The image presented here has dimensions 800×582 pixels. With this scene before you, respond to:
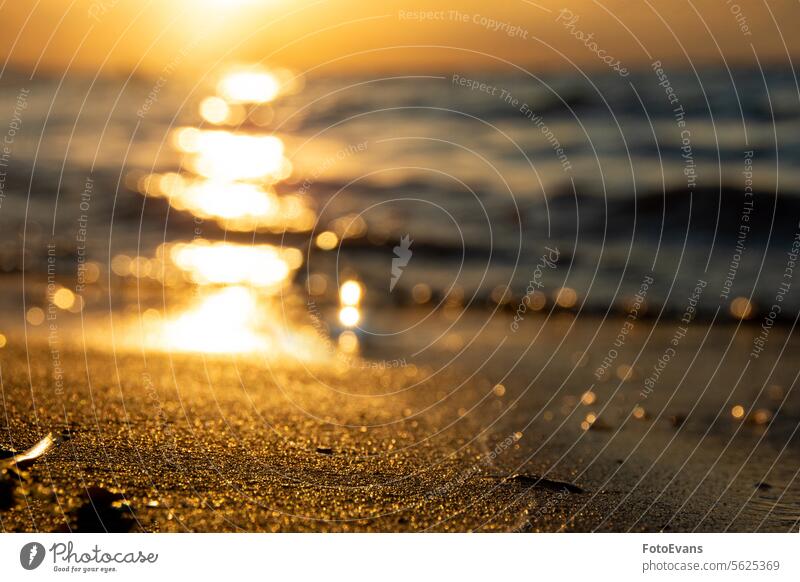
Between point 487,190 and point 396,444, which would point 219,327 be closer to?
point 396,444

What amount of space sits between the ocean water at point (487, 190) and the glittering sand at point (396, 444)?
2053 mm

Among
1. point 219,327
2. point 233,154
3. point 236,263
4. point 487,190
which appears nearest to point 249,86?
point 233,154

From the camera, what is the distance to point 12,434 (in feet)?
12.0

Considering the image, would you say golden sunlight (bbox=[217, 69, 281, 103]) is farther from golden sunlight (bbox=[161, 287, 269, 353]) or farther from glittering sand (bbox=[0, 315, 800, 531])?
glittering sand (bbox=[0, 315, 800, 531])

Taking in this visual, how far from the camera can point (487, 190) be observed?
9.70m

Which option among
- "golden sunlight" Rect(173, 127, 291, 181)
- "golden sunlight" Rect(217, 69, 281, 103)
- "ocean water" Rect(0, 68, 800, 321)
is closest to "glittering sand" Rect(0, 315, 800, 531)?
"ocean water" Rect(0, 68, 800, 321)

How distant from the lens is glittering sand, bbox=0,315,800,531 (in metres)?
3.28

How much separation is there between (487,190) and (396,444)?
19.7ft

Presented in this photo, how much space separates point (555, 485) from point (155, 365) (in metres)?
2.35

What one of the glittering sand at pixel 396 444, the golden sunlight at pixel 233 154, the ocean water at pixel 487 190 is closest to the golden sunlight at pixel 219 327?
the glittering sand at pixel 396 444

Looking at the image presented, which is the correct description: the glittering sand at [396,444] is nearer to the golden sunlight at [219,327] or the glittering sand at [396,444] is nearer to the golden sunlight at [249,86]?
the golden sunlight at [219,327]

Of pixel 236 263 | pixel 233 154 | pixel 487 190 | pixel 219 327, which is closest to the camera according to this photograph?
pixel 219 327

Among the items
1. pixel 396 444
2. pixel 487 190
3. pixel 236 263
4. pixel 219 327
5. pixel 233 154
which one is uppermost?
pixel 233 154
